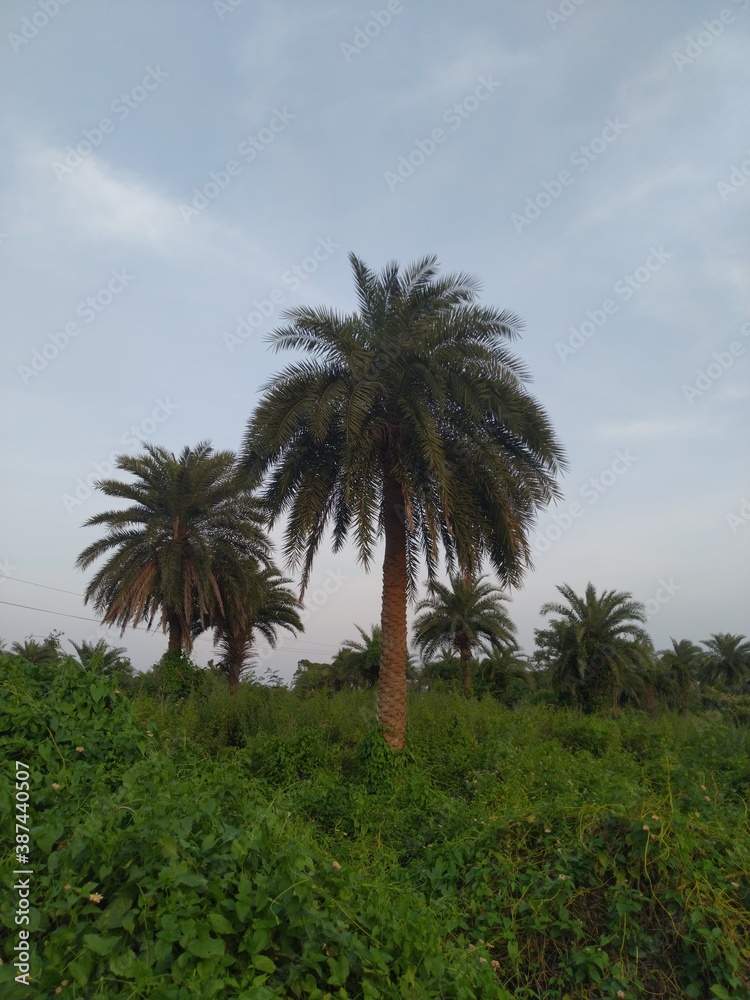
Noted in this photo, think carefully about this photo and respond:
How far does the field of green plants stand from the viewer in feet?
8.47

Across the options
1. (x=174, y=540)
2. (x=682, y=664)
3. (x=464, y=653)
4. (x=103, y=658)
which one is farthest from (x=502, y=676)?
(x=103, y=658)

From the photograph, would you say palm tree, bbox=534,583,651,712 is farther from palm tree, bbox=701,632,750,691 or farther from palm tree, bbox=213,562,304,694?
palm tree, bbox=701,632,750,691

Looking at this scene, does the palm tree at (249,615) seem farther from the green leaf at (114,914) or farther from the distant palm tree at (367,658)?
the green leaf at (114,914)

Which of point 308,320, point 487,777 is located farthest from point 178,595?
point 487,777

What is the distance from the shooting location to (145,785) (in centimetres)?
389

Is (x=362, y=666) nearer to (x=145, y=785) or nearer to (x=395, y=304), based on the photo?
(x=395, y=304)

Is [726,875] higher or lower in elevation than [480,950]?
higher

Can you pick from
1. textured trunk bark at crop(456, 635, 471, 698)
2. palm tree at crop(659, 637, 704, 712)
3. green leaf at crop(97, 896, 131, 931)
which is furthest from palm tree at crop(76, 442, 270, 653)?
palm tree at crop(659, 637, 704, 712)

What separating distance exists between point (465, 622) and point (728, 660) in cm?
2400

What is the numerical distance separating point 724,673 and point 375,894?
43.7m

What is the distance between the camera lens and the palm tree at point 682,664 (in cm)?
3231

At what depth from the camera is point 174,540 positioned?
1714cm

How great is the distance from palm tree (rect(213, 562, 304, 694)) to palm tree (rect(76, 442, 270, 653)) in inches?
18.2

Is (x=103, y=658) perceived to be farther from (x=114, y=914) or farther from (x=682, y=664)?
(x=682, y=664)
